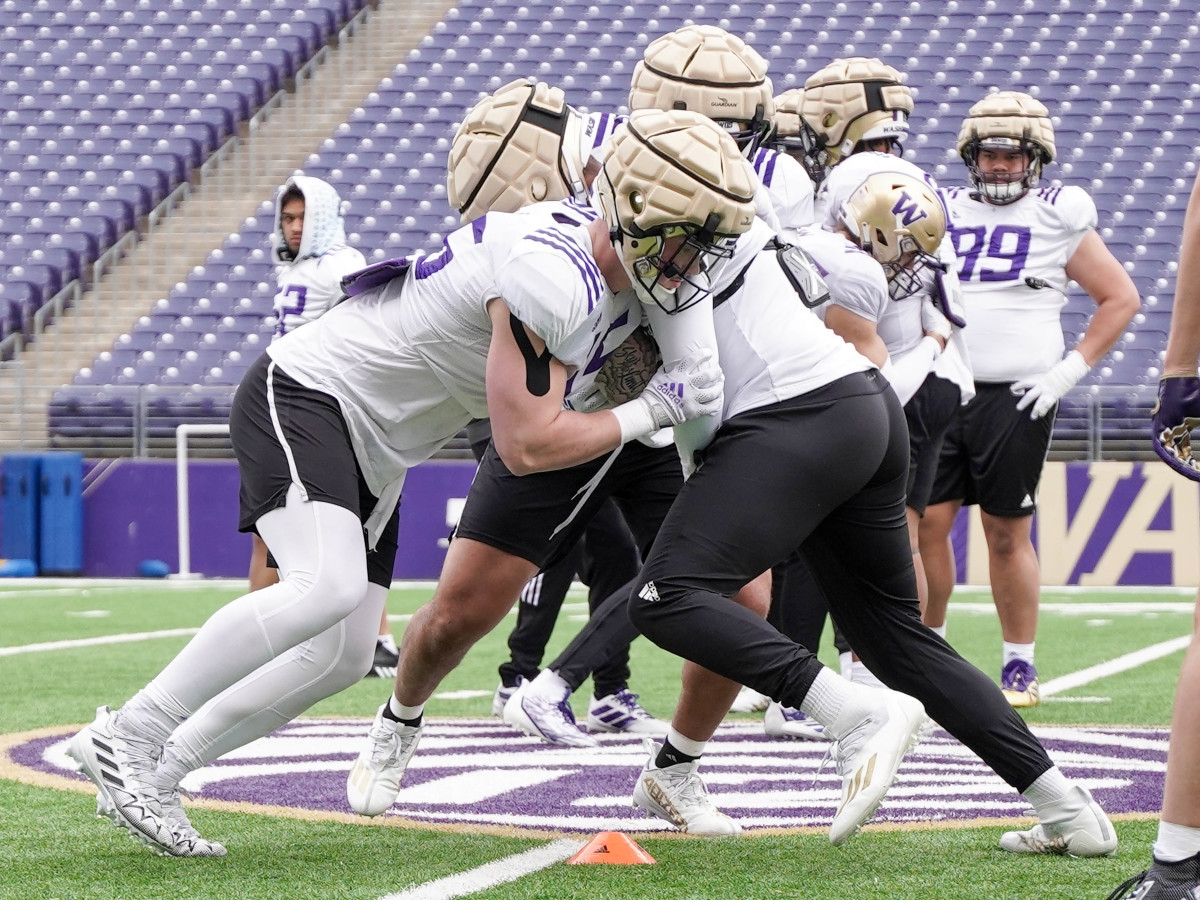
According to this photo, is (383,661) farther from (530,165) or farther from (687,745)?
(530,165)

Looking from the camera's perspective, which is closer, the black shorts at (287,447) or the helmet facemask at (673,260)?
the helmet facemask at (673,260)

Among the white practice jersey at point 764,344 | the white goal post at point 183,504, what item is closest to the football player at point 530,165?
the white practice jersey at point 764,344

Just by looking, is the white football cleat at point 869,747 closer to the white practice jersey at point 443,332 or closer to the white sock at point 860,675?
the white practice jersey at point 443,332

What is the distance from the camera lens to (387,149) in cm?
1734

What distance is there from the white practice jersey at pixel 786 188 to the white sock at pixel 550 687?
1.64 m

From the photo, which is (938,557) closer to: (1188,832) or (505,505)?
(505,505)

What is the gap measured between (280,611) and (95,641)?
5278mm

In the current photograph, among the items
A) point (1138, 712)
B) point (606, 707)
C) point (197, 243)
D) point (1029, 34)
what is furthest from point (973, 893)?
point (1029, 34)

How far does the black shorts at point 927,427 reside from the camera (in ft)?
19.5

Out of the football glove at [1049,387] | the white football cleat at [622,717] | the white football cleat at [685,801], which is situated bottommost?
the white football cleat at [622,717]

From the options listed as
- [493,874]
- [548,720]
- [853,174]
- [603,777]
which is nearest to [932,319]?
[853,174]

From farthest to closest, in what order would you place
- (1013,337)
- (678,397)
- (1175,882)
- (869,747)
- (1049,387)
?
1. (1013,337)
2. (1049,387)
3. (678,397)
4. (869,747)
5. (1175,882)

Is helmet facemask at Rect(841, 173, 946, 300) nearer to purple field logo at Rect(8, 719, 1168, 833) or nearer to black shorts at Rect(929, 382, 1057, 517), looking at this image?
purple field logo at Rect(8, 719, 1168, 833)

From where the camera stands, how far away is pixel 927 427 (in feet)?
19.7
